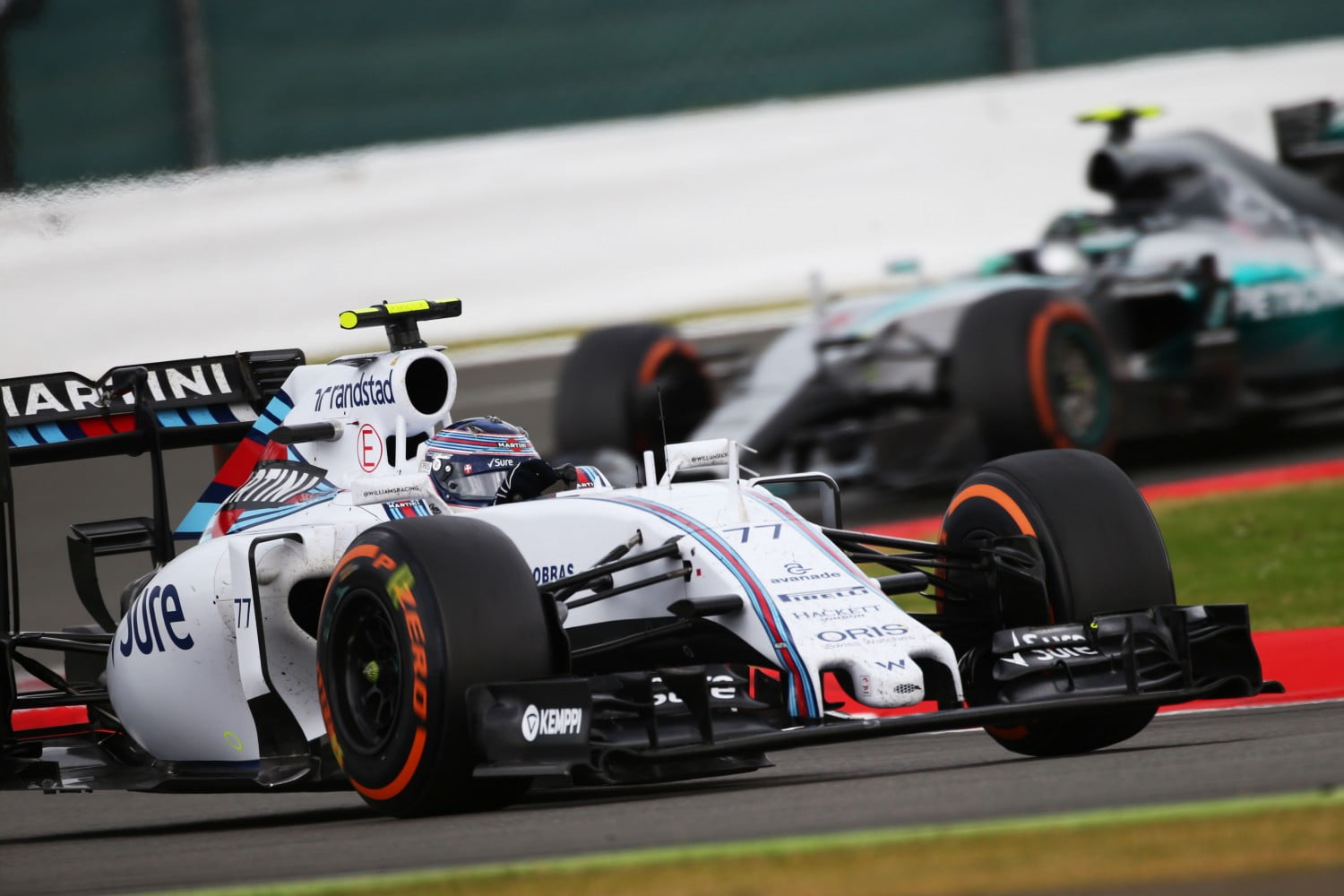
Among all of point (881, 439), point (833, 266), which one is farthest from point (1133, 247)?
point (833, 266)

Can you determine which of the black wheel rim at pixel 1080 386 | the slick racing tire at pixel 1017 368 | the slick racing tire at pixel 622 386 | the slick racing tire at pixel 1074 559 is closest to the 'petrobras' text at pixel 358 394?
the slick racing tire at pixel 1074 559

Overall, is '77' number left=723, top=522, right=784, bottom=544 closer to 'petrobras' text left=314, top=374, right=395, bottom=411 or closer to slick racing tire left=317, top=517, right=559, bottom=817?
slick racing tire left=317, top=517, right=559, bottom=817

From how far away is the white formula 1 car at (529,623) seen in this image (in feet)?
21.5

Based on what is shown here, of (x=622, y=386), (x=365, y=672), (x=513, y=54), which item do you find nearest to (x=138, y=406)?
(x=365, y=672)

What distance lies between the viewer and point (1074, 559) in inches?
293

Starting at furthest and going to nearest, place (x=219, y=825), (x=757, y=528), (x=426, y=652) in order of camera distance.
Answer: (x=219, y=825), (x=757, y=528), (x=426, y=652)

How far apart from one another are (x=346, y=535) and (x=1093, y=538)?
8.14ft

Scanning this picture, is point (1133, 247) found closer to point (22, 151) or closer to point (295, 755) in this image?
point (22, 151)

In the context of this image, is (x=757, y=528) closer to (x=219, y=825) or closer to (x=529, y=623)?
(x=529, y=623)

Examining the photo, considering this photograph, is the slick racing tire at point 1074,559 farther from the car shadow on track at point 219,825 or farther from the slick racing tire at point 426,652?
the car shadow on track at point 219,825

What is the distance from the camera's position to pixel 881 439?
45.6ft

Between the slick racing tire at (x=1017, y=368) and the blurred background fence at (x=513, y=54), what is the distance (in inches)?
286

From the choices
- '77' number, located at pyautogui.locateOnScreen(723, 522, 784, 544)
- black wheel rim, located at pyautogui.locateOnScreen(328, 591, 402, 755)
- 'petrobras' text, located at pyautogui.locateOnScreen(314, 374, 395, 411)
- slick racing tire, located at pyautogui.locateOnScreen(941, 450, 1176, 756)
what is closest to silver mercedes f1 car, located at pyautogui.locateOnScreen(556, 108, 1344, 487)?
'petrobras' text, located at pyautogui.locateOnScreen(314, 374, 395, 411)

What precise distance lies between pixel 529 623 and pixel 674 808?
685mm
